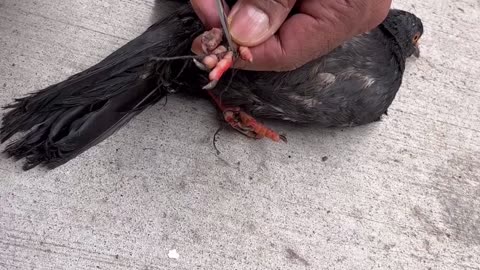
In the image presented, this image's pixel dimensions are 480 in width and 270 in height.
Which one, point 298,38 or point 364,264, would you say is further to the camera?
point 364,264

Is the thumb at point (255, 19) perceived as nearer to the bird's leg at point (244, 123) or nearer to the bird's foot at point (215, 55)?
the bird's foot at point (215, 55)

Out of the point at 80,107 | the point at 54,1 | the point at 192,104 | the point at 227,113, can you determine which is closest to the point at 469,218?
the point at 227,113

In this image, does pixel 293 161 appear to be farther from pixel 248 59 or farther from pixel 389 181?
pixel 248 59

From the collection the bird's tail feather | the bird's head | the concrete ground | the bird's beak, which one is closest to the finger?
the bird's tail feather

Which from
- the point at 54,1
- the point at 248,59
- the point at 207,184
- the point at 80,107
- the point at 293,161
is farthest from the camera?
the point at 54,1

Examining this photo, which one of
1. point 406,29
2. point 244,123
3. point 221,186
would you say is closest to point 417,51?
point 406,29

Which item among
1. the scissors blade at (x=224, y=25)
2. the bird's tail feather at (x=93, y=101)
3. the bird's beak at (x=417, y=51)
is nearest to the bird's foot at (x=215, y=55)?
the scissors blade at (x=224, y=25)
